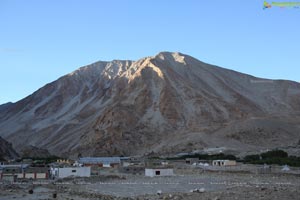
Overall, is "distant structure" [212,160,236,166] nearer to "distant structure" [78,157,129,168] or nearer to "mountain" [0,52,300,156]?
"distant structure" [78,157,129,168]

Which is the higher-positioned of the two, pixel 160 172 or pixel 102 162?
pixel 102 162

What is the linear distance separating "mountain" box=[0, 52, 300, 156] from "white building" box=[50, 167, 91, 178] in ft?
120

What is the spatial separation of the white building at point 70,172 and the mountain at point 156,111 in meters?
36.6

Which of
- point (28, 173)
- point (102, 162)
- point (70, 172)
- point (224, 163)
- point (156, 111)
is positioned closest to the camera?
point (28, 173)

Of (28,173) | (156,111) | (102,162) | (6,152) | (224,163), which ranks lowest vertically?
(28,173)

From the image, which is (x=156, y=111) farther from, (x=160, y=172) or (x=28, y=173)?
(x=28, y=173)

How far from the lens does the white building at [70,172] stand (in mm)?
57594

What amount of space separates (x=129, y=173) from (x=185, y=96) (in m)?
59.4

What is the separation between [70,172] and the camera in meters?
58.2

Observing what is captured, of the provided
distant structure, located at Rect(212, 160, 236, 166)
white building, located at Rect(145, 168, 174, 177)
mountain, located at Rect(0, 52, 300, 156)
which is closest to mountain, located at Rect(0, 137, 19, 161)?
mountain, located at Rect(0, 52, 300, 156)

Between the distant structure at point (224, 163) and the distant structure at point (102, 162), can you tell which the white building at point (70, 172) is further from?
the distant structure at point (102, 162)

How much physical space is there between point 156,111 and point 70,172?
61802 millimetres

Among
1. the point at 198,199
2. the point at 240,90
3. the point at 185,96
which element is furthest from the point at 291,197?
the point at 240,90

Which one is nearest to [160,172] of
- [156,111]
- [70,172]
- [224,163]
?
[70,172]
